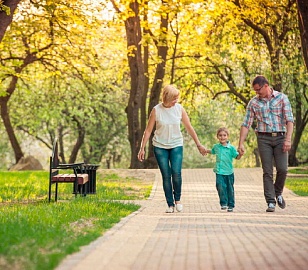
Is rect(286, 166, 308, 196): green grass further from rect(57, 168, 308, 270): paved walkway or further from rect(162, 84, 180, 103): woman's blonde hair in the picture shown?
rect(162, 84, 180, 103): woman's blonde hair

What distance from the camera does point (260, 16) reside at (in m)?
33.7

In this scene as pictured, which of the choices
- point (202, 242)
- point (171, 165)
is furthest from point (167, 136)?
point (202, 242)

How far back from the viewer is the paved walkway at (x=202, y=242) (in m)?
6.78

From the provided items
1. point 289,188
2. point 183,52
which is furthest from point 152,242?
point 183,52

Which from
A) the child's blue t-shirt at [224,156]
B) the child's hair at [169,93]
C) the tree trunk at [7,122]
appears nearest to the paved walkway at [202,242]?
the child's blue t-shirt at [224,156]

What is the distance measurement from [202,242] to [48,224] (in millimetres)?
2421

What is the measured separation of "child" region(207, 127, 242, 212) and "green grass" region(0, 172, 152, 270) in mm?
1503

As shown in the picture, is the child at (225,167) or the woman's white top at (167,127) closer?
the woman's white top at (167,127)

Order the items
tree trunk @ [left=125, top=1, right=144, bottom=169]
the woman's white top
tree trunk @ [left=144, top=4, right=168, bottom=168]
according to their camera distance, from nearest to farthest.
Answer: the woman's white top → tree trunk @ [left=125, top=1, right=144, bottom=169] → tree trunk @ [left=144, top=4, right=168, bottom=168]

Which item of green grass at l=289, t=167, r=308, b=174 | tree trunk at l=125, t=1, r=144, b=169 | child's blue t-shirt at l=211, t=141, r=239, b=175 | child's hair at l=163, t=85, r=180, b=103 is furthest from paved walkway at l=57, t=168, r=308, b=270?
tree trunk at l=125, t=1, r=144, b=169

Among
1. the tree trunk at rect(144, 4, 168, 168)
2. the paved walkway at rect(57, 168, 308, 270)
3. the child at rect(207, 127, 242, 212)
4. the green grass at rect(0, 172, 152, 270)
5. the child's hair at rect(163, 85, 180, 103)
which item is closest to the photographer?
the paved walkway at rect(57, 168, 308, 270)

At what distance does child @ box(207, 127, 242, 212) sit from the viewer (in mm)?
13508

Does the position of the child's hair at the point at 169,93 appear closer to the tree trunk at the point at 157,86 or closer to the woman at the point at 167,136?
the woman at the point at 167,136

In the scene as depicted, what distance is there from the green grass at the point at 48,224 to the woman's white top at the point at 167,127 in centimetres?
125
